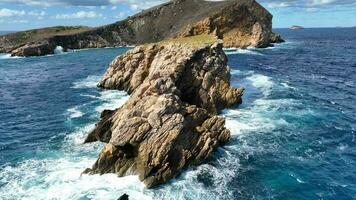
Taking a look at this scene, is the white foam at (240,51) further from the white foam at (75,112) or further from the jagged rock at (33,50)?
the white foam at (75,112)

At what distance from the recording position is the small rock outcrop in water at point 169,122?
45625 millimetres

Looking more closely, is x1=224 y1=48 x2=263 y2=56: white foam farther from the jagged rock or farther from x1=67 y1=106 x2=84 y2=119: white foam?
x1=67 y1=106 x2=84 y2=119: white foam

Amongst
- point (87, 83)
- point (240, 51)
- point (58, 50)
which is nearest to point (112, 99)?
point (87, 83)

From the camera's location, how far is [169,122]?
155 feet

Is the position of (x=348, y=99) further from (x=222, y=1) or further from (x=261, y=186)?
Result: (x=222, y=1)

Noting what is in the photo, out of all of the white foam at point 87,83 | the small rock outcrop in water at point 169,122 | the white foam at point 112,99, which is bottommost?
the white foam at point 87,83

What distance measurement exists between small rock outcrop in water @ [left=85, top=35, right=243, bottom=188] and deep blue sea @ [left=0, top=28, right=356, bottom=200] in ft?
5.21

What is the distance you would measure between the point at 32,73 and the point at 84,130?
68882 millimetres

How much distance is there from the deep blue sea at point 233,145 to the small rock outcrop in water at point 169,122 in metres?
1.59

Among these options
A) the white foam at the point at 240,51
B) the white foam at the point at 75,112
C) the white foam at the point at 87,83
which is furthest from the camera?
the white foam at the point at 240,51

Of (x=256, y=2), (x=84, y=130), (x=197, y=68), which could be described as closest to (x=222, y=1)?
(x=256, y=2)

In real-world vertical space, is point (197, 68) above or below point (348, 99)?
above

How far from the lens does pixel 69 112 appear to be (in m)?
74.4

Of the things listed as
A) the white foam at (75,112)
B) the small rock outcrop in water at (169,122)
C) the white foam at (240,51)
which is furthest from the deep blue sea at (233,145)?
the white foam at (240,51)
